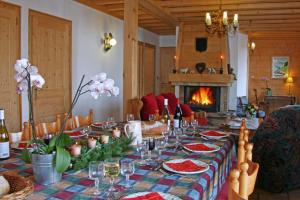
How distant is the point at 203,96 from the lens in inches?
307

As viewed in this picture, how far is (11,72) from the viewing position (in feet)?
14.1

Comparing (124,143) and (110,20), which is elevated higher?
(110,20)

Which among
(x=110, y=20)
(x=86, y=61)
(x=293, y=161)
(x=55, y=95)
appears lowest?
(x=293, y=161)

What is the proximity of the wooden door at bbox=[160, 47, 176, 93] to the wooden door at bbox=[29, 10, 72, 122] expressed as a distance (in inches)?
180

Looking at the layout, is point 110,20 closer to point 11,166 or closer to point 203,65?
point 203,65

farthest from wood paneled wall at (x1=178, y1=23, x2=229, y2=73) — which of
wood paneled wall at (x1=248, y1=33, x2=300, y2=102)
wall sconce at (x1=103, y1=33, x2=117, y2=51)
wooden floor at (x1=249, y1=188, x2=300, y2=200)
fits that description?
wooden floor at (x1=249, y1=188, x2=300, y2=200)

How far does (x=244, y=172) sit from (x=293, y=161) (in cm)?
245

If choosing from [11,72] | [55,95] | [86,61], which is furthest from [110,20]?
[11,72]

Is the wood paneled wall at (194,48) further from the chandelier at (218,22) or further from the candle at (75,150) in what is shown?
the candle at (75,150)

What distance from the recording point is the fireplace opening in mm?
7664

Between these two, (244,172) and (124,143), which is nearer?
(244,172)

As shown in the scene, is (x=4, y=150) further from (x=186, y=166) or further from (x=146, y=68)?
(x=146, y=68)

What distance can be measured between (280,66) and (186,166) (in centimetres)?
1023

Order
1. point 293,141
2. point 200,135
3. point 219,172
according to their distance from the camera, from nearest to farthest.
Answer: point 219,172
point 200,135
point 293,141
